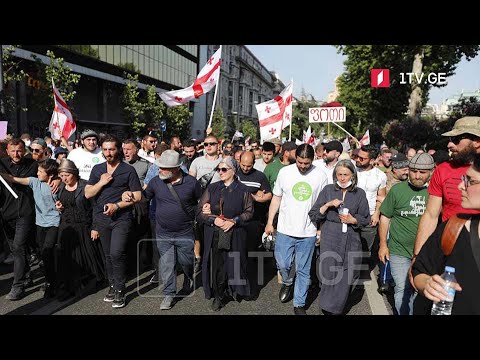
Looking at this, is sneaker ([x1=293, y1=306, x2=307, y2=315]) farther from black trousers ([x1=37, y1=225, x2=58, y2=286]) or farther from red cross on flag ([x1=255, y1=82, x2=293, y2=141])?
red cross on flag ([x1=255, y1=82, x2=293, y2=141])

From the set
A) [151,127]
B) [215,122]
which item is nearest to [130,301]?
[151,127]

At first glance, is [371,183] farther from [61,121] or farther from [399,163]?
[61,121]

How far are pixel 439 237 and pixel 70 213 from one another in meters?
4.11

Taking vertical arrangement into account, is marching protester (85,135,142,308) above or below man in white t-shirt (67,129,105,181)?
below

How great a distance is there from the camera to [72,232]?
5.05 meters

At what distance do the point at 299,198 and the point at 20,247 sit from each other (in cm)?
338

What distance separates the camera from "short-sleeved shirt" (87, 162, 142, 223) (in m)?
4.76

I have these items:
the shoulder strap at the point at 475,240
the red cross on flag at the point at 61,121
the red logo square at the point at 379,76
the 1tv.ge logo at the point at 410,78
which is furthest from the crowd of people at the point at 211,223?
the red logo square at the point at 379,76

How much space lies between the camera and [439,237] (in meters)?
2.28

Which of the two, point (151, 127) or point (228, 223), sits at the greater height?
point (151, 127)

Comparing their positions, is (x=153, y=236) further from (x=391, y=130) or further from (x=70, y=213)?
(x=391, y=130)

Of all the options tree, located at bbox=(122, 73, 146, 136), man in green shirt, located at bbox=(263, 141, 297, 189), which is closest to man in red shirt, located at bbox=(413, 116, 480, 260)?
man in green shirt, located at bbox=(263, 141, 297, 189)

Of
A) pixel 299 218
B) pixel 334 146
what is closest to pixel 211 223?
pixel 299 218

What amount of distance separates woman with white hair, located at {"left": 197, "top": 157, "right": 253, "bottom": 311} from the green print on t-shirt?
539 mm
